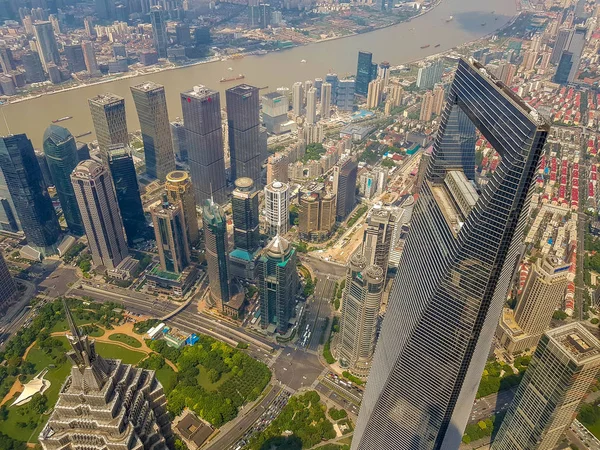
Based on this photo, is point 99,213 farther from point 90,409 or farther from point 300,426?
point 90,409

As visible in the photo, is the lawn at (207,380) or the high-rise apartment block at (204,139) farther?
the high-rise apartment block at (204,139)

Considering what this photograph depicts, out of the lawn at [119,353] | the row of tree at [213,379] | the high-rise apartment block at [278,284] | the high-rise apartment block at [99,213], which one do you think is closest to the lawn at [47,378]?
the lawn at [119,353]

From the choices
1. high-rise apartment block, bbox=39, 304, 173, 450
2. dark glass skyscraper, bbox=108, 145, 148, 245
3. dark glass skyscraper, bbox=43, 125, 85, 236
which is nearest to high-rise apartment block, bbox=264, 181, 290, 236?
dark glass skyscraper, bbox=108, 145, 148, 245

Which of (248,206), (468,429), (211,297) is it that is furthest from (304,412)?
(248,206)

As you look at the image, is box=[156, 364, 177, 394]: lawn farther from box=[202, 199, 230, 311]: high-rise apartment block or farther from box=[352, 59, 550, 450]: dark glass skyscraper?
box=[352, 59, 550, 450]: dark glass skyscraper

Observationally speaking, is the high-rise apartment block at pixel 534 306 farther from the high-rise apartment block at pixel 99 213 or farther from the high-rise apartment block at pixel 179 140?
the high-rise apartment block at pixel 179 140

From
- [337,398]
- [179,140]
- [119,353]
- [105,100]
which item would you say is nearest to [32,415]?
[119,353]

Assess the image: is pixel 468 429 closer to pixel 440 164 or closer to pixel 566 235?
pixel 440 164
